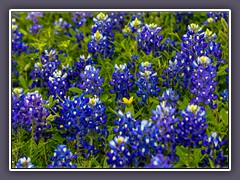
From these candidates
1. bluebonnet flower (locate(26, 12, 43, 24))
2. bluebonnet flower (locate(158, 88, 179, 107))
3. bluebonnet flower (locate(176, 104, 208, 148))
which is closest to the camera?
bluebonnet flower (locate(176, 104, 208, 148))

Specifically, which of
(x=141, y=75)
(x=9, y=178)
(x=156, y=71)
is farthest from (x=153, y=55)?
(x=9, y=178)

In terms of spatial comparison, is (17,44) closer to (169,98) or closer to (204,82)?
(169,98)

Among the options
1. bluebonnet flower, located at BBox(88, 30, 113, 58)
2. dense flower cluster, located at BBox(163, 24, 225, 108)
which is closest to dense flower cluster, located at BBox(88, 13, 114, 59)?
bluebonnet flower, located at BBox(88, 30, 113, 58)

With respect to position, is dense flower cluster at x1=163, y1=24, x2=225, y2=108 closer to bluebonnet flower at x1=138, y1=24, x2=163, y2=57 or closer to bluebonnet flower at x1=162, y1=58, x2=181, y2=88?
bluebonnet flower at x1=162, y1=58, x2=181, y2=88

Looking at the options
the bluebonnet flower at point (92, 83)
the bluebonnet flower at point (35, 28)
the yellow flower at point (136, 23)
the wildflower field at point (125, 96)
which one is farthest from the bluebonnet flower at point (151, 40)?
the bluebonnet flower at point (35, 28)

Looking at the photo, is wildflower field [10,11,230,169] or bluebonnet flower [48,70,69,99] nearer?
wildflower field [10,11,230,169]

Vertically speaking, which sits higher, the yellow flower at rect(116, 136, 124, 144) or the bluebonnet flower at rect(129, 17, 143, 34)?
the bluebonnet flower at rect(129, 17, 143, 34)

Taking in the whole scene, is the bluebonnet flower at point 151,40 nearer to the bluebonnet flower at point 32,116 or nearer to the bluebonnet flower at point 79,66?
the bluebonnet flower at point 79,66
